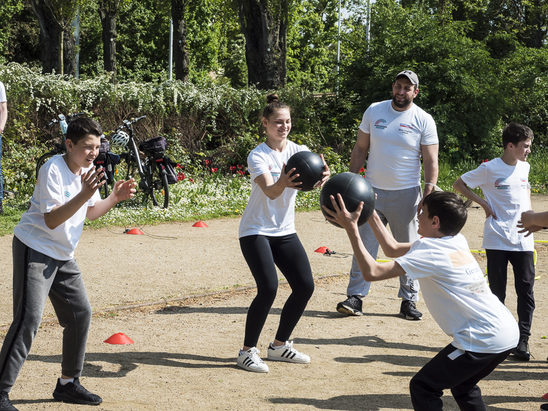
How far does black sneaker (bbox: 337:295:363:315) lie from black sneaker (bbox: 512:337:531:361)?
176cm

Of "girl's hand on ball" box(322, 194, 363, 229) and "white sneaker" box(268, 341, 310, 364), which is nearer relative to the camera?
"girl's hand on ball" box(322, 194, 363, 229)

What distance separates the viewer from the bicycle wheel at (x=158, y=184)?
1305cm

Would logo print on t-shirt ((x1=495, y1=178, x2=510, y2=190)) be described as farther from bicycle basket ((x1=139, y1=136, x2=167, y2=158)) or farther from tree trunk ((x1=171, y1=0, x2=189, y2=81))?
tree trunk ((x1=171, y1=0, x2=189, y2=81))

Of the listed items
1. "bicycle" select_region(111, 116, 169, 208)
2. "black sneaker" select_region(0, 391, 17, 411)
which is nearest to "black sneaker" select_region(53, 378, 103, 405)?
"black sneaker" select_region(0, 391, 17, 411)

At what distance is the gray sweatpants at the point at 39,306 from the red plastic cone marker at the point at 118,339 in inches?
53.5

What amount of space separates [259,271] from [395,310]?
102 inches

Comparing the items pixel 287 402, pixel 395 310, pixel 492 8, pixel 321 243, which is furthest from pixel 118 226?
pixel 492 8

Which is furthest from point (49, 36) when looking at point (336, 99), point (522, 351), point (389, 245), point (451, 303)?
point (451, 303)

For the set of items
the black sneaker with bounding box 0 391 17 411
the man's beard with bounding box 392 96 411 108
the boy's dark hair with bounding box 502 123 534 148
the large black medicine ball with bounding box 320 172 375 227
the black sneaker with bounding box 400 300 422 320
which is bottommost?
the black sneaker with bounding box 400 300 422 320

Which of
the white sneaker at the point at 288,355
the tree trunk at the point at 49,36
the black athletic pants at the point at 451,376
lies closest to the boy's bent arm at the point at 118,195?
the white sneaker at the point at 288,355

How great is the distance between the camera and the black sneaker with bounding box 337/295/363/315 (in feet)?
24.6

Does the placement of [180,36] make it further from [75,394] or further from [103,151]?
[75,394]

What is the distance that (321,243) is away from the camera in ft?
36.8

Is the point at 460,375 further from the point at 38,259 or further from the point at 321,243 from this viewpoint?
the point at 321,243
